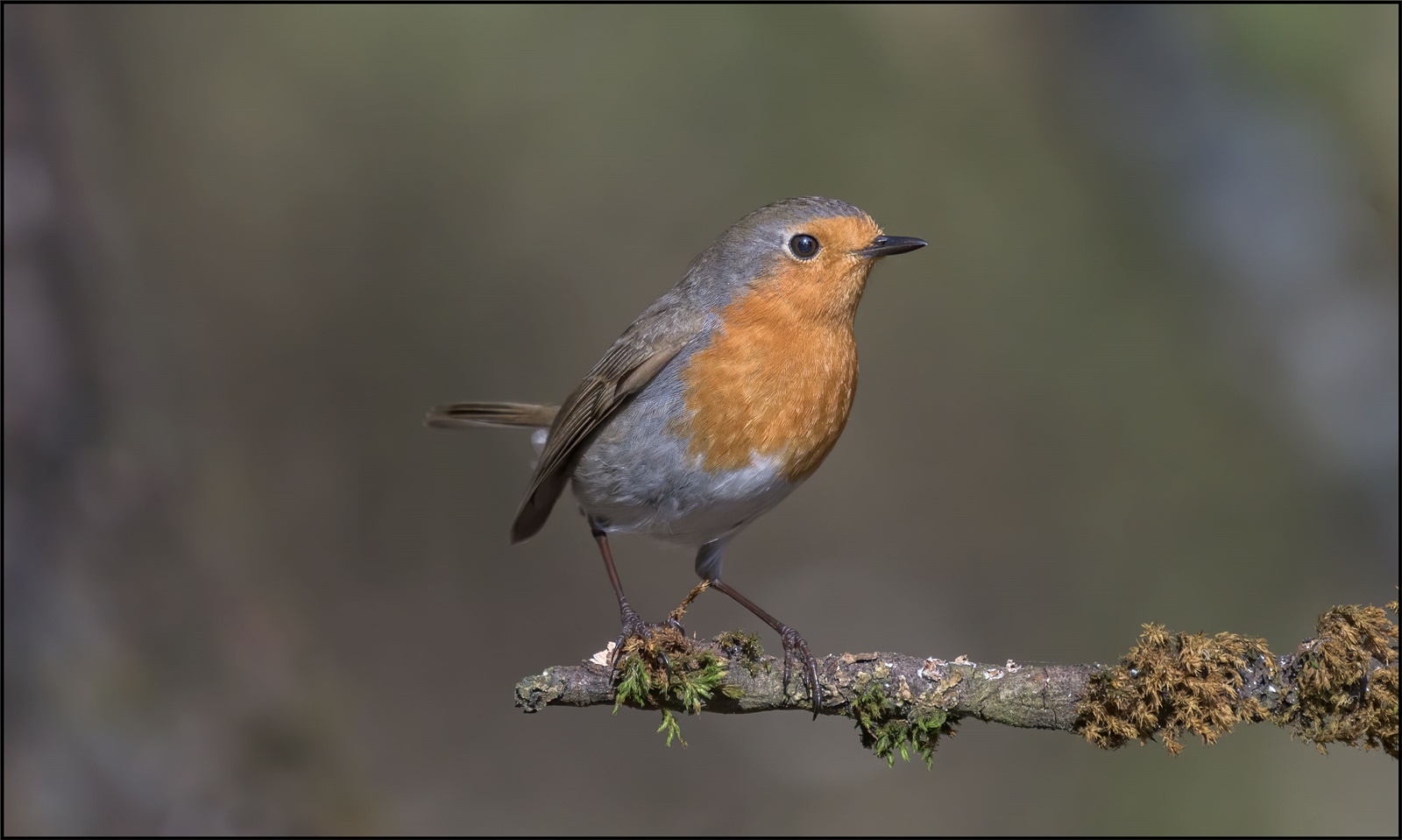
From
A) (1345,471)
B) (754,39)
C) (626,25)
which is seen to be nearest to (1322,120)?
(1345,471)

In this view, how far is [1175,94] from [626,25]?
3492 millimetres

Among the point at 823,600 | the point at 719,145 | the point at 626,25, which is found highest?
the point at 626,25

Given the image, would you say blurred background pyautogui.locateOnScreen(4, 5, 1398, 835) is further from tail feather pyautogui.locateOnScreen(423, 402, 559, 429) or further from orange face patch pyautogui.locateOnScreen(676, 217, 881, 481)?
orange face patch pyautogui.locateOnScreen(676, 217, 881, 481)

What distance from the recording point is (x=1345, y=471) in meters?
5.19

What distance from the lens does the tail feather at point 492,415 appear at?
4535 mm

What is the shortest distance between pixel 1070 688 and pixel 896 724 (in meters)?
→ 0.51

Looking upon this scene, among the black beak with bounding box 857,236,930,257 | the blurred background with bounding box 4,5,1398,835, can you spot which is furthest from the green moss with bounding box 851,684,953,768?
the blurred background with bounding box 4,5,1398,835

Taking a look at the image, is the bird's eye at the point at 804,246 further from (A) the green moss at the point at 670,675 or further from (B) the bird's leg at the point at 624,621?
(A) the green moss at the point at 670,675

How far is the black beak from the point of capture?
3467 mm

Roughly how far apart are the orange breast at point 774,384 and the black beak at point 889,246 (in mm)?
200

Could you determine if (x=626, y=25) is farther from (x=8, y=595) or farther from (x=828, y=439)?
(x=8, y=595)

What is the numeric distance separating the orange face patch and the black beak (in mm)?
37

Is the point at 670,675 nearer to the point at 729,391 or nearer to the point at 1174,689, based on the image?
the point at 729,391

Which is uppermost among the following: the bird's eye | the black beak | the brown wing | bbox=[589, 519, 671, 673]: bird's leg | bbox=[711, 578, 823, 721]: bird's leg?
the black beak
